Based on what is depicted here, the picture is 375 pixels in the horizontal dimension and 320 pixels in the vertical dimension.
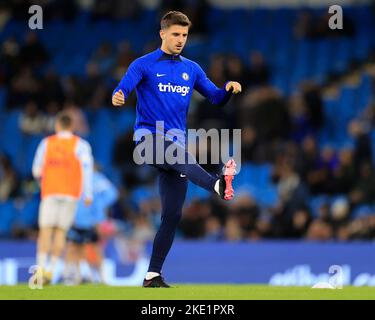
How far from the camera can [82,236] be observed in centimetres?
1705

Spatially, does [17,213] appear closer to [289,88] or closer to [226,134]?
[226,134]

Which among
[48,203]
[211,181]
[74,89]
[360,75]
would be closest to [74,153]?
[48,203]

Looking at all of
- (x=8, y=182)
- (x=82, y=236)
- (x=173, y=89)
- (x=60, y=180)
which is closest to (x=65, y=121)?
(x=60, y=180)

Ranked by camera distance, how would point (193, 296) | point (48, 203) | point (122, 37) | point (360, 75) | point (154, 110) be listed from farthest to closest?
point (122, 37) < point (360, 75) < point (48, 203) < point (154, 110) < point (193, 296)

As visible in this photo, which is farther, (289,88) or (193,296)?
(289,88)

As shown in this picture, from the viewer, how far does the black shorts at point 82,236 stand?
1705 centimetres

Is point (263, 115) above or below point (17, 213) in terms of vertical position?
above

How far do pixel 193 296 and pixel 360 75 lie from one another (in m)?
13.1

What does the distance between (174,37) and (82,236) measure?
7480 millimetres

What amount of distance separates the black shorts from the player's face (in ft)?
24.1

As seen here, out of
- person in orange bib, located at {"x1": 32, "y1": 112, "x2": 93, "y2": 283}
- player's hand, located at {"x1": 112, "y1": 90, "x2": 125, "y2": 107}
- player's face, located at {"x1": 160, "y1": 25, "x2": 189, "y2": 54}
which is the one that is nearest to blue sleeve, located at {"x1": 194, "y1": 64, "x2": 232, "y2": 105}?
player's face, located at {"x1": 160, "y1": 25, "x2": 189, "y2": 54}

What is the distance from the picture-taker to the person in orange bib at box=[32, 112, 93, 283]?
1445 centimetres

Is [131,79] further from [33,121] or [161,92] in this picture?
[33,121]

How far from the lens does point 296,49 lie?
74.5ft
